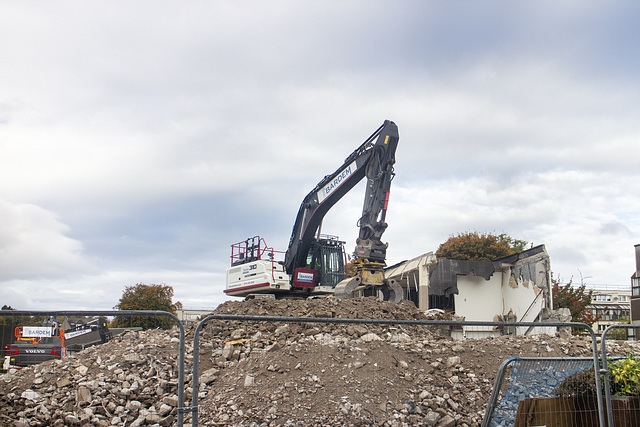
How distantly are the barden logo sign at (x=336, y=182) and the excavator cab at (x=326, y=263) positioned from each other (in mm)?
1699

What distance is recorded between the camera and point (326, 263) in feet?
61.1

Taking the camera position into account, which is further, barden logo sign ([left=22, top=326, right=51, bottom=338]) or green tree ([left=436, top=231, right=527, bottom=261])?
green tree ([left=436, top=231, right=527, bottom=261])

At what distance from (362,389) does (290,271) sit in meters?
11.2

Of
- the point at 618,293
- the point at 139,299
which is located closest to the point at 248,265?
the point at 139,299

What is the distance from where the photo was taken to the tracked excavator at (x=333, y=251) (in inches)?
551

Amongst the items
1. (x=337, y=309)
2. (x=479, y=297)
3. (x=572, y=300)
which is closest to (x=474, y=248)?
(x=572, y=300)

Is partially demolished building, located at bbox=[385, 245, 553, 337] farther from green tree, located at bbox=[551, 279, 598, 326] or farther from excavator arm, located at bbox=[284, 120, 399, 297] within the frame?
green tree, located at bbox=[551, 279, 598, 326]

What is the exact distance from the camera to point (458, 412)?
809 centimetres

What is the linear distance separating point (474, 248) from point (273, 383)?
36274 millimetres

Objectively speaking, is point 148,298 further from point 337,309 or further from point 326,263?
point 337,309

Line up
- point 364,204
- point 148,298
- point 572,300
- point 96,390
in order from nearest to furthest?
point 96,390
point 364,204
point 572,300
point 148,298

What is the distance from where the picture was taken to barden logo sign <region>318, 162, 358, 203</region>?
16.6 metres

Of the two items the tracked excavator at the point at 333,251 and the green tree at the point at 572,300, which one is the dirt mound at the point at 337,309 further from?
the green tree at the point at 572,300

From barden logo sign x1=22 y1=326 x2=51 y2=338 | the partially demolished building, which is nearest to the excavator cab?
the partially demolished building
